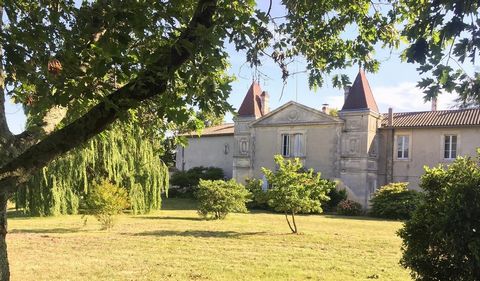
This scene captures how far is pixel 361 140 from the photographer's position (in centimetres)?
3072

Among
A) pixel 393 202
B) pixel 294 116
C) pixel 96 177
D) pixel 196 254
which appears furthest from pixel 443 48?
pixel 294 116

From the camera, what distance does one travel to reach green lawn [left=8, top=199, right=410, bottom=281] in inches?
349

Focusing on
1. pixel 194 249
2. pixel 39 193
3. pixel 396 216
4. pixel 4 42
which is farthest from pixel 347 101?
pixel 4 42

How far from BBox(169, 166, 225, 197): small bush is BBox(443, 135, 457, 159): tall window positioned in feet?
53.8

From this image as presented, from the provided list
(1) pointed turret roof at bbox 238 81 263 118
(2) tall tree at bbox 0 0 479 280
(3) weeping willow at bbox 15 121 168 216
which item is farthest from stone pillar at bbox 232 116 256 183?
(2) tall tree at bbox 0 0 479 280

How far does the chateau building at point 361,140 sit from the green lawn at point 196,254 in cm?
1501

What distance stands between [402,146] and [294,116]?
7156 mm

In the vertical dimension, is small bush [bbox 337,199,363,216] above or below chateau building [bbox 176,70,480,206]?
below

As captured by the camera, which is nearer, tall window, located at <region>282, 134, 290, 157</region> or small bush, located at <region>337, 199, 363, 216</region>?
small bush, located at <region>337, 199, 363, 216</region>

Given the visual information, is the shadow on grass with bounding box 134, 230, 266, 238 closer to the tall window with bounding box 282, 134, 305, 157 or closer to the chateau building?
the chateau building

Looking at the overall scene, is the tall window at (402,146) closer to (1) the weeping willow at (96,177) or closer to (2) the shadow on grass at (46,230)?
(1) the weeping willow at (96,177)

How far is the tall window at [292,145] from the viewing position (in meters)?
33.7

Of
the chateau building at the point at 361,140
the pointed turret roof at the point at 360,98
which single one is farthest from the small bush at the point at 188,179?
the pointed turret roof at the point at 360,98

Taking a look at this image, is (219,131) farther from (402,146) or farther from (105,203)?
(105,203)
